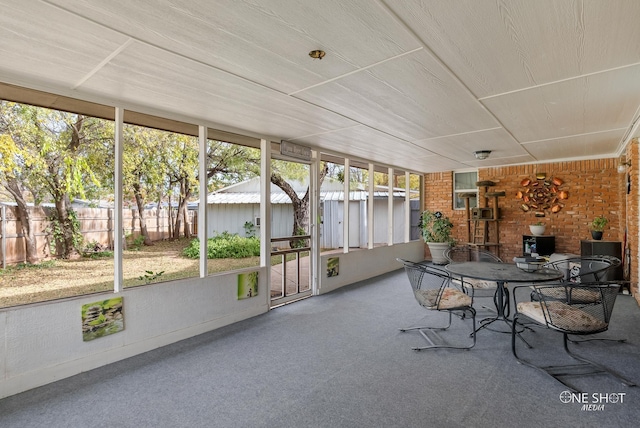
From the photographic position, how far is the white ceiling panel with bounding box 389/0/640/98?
1.66 meters

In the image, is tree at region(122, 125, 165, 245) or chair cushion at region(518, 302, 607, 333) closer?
chair cushion at region(518, 302, 607, 333)

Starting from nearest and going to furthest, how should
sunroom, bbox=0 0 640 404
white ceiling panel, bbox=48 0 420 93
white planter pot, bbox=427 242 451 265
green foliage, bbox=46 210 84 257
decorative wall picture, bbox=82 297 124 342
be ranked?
1. white ceiling panel, bbox=48 0 420 93
2. sunroom, bbox=0 0 640 404
3. decorative wall picture, bbox=82 297 124 342
4. green foliage, bbox=46 210 84 257
5. white planter pot, bbox=427 242 451 265

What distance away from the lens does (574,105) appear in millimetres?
3170

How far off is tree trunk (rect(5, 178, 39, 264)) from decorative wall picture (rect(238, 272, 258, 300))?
6.58 feet

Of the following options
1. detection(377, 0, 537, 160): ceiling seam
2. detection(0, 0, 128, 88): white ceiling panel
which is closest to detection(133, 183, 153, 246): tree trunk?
detection(0, 0, 128, 88): white ceiling panel

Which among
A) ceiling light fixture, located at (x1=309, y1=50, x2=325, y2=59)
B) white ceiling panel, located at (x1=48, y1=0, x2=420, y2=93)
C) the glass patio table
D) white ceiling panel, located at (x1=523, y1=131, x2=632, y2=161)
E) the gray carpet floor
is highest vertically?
white ceiling panel, located at (x1=523, y1=131, x2=632, y2=161)

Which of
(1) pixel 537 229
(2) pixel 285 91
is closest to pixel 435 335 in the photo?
Result: (2) pixel 285 91

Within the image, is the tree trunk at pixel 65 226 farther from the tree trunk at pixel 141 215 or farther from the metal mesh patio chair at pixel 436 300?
the metal mesh patio chair at pixel 436 300

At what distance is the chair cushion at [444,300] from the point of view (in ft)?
10.5

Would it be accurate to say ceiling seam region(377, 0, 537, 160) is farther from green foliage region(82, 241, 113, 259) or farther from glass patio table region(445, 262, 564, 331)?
green foliage region(82, 241, 113, 259)

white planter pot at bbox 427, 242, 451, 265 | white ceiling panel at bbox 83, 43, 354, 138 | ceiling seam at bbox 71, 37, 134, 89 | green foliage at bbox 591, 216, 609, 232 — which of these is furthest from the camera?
white planter pot at bbox 427, 242, 451, 265

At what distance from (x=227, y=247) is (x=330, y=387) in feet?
7.79

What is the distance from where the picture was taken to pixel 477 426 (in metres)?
2.03

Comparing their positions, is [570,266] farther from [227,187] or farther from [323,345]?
[227,187]
